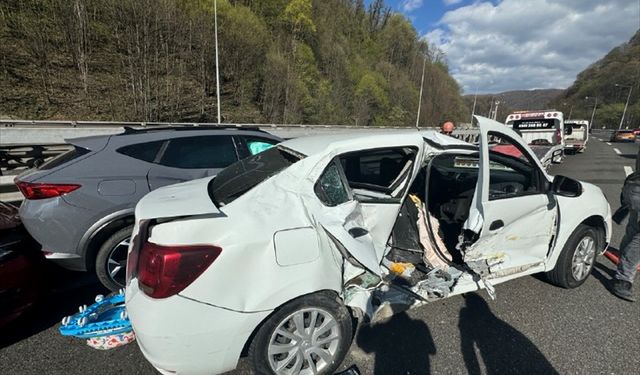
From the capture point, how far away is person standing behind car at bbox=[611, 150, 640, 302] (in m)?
3.11

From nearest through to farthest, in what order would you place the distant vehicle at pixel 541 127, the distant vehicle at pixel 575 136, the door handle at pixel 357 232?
the door handle at pixel 357 232 → the distant vehicle at pixel 541 127 → the distant vehicle at pixel 575 136

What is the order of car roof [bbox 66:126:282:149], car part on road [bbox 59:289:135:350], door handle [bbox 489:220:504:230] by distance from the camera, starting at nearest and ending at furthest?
car part on road [bbox 59:289:135:350], door handle [bbox 489:220:504:230], car roof [bbox 66:126:282:149]

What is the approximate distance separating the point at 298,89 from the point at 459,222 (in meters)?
30.3

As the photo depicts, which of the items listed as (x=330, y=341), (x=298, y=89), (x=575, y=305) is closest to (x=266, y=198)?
(x=330, y=341)

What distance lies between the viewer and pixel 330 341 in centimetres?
218

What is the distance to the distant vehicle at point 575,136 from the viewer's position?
59.3 feet

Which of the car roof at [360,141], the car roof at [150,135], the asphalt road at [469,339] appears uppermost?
the car roof at [360,141]

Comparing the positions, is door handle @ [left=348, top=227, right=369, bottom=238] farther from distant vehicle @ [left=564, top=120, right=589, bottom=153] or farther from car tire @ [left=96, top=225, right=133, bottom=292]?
distant vehicle @ [left=564, top=120, right=589, bottom=153]

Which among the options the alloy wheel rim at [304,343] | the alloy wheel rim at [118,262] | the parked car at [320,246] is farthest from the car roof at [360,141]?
the alloy wheel rim at [118,262]

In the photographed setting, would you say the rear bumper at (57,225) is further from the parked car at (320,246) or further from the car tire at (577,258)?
the car tire at (577,258)

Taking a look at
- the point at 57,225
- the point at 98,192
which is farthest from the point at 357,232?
the point at 57,225

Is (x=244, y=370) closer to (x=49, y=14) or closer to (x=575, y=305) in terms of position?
(x=575, y=305)

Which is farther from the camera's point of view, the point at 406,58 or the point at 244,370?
the point at 406,58

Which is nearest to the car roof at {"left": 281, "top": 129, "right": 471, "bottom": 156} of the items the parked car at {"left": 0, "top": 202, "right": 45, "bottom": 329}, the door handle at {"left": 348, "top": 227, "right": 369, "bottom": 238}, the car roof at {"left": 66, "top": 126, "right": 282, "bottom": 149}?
the door handle at {"left": 348, "top": 227, "right": 369, "bottom": 238}
